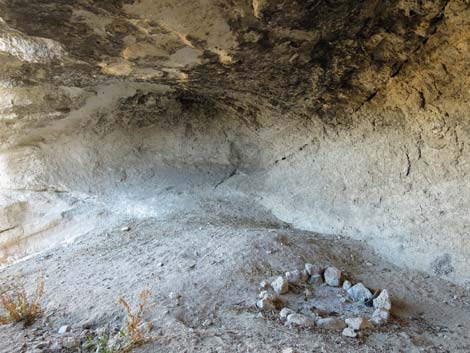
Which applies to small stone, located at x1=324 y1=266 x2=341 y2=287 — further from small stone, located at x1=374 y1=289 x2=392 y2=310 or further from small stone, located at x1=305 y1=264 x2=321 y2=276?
small stone, located at x1=374 y1=289 x2=392 y2=310

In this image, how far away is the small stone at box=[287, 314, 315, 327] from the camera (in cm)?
A: 137

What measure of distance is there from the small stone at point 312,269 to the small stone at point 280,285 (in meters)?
0.21

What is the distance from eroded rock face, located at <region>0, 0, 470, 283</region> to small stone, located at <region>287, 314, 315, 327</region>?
37.6 inches

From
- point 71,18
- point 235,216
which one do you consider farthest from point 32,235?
point 71,18

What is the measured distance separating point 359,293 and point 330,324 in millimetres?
341

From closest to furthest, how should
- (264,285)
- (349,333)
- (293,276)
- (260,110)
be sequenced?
(349,333) → (264,285) → (293,276) → (260,110)

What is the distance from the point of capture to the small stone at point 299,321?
1.37 metres

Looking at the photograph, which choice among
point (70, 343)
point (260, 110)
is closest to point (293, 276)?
point (70, 343)

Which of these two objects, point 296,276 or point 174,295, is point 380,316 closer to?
point 296,276

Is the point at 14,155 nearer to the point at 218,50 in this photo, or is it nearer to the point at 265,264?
the point at 218,50

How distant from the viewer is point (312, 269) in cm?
184

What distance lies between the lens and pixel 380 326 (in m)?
1.41

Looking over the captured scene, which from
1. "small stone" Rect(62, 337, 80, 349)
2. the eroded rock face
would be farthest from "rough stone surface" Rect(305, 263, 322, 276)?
"small stone" Rect(62, 337, 80, 349)

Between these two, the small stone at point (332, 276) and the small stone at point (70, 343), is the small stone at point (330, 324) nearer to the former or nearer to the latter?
the small stone at point (332, 276)
